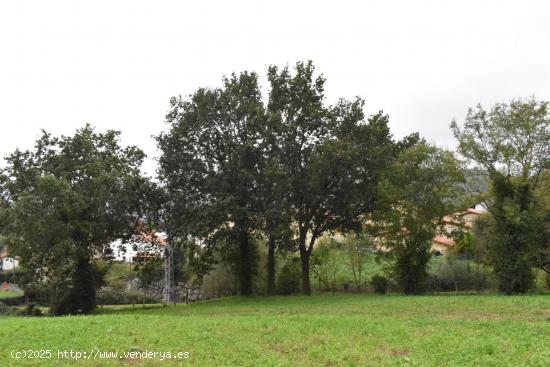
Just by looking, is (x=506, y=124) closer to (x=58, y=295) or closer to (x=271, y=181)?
(x=271, y=181)

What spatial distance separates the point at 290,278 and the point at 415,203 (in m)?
11.7

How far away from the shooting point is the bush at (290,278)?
36469 millimetres

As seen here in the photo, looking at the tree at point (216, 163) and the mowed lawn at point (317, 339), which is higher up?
the tree at point (216, 163)

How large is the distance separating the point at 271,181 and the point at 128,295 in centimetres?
2239

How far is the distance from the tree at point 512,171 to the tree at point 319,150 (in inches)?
→ 253

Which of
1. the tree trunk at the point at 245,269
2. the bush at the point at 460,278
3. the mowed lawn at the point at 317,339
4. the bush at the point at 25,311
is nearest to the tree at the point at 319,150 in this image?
the tree trunk at the point at 245,269

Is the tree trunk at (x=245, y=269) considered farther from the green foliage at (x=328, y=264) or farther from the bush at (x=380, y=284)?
the bush at (x=380, y=284)

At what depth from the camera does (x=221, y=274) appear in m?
38.9

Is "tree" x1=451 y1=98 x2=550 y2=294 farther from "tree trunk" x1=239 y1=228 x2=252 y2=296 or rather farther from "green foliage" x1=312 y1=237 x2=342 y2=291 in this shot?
"tree trunk" x1=239 y1=228 x2=252 y2=296

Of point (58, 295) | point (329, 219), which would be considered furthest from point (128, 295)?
point (329, 219)

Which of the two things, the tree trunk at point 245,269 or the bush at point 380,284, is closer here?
the tree trunk at point 245,269

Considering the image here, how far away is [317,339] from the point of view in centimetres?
1286

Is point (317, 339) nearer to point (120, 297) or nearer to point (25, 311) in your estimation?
point (25, 311)

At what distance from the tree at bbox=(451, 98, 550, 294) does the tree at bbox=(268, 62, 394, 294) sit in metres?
6.43
